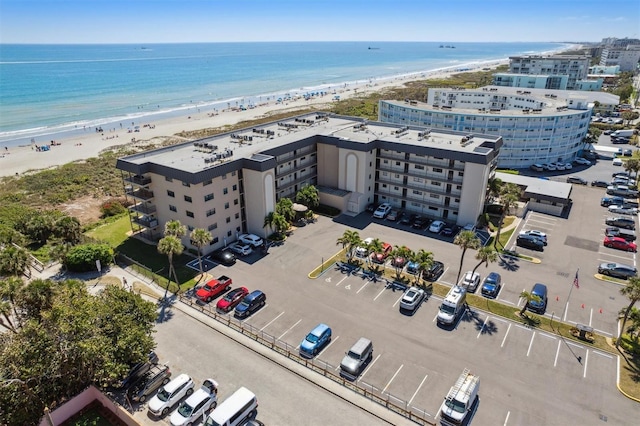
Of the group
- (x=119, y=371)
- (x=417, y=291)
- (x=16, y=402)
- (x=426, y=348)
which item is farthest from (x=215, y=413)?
(x=417, y=291)

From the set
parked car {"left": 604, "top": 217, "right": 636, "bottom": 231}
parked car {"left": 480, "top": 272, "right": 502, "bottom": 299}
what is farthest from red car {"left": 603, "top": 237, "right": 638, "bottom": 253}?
parked car {"left": 480, "top": 272, "right": 502, "bottom": 299}

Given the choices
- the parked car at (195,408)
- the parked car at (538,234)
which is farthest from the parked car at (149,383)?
the parked car at (538,234)

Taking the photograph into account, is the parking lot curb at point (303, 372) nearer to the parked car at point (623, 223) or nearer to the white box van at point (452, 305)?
the white box van at point (452, 305)

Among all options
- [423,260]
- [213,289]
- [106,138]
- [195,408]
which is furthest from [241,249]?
[106,138]

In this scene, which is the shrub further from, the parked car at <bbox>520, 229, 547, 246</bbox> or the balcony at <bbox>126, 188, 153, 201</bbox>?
the parked car at <bbox>520, 229, 547, 246</bbox>

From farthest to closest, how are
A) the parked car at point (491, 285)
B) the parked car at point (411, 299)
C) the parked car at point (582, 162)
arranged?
the parked car at point (582, 162) < the parked car at point (491, 285) < the parked car at point (411, 299)

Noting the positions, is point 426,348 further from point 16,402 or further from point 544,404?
point 16,402
